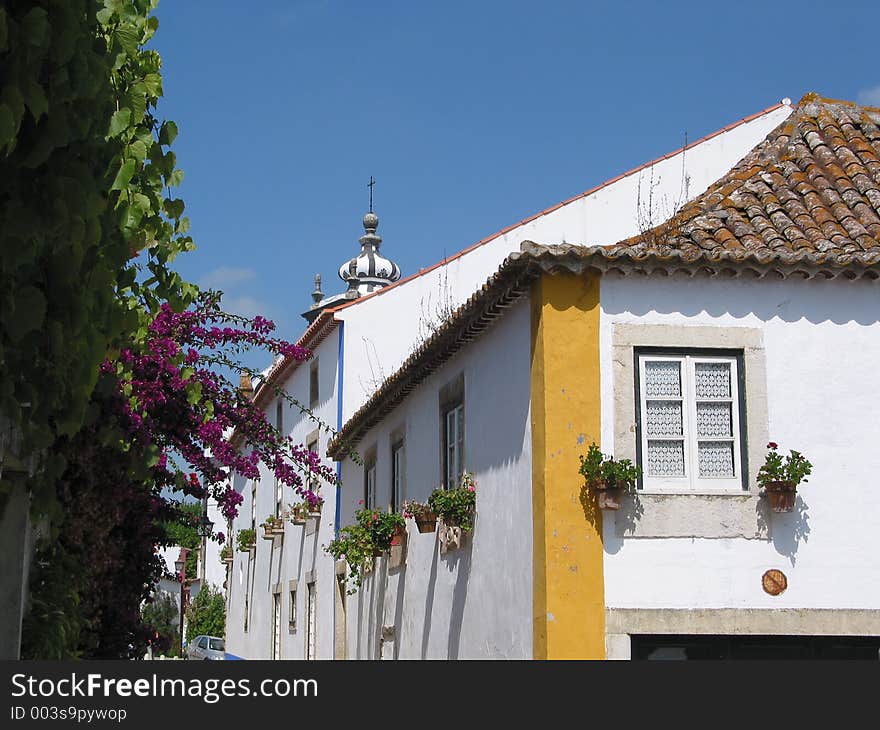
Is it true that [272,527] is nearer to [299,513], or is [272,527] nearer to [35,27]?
[299,513]

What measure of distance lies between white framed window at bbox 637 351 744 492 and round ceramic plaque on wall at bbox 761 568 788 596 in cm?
74

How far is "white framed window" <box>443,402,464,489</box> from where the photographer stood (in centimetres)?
1398

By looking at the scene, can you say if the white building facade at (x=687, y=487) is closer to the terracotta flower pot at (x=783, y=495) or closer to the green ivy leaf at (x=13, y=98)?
the terracotta flower pot at (x=783, y=495)

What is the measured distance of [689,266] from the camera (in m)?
10.8

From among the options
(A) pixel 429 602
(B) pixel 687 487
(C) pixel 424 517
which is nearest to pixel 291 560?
(A) pixel 429 602

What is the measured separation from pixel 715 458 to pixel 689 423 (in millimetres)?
383

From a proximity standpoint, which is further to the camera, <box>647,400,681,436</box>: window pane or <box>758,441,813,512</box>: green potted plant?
<box>647,400,681,436</box>: window pane

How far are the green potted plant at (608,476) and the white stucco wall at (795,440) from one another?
270 mm

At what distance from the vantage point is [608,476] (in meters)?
10.2

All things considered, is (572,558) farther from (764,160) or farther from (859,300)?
(764,160)

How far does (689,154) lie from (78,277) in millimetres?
16222

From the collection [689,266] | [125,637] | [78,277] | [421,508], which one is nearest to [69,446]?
[125,637]

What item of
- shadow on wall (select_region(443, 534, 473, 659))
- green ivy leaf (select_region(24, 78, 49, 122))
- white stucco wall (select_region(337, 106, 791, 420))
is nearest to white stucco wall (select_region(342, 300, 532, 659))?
shadow on wall (select_region(443, 534, 473, 659))

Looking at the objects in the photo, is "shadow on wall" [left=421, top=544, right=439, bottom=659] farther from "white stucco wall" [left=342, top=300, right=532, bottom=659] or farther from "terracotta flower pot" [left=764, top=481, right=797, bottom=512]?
"terracotta flower pot" [left=764, top=481, right=797, bottom=512]
